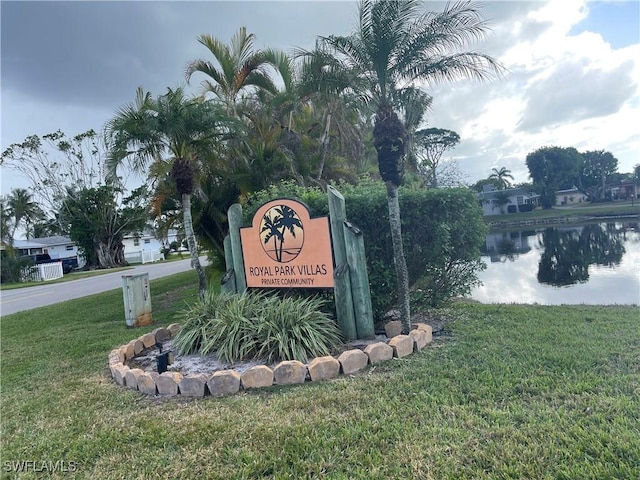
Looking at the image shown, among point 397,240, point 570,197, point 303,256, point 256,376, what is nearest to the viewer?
point 256,376

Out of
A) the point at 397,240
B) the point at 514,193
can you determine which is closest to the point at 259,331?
the point at 397,240

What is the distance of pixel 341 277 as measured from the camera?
15.9 feet

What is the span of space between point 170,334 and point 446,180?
34.1 meters

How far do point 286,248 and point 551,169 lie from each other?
57.5 m

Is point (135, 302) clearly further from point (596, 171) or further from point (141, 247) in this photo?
point (596, 171)

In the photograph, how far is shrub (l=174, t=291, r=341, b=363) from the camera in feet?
14.1

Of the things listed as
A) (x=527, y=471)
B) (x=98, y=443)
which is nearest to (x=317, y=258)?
(x=98, y=443)

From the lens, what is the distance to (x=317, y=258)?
510cm

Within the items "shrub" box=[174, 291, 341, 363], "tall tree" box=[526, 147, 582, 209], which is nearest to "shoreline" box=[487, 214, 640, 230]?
"tall tree" box=[526, 147, 582, 209]

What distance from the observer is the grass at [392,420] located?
2.34 m

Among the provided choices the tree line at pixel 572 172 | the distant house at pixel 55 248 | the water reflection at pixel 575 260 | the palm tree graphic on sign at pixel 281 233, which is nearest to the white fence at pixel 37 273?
the distant house at pixel 55 248

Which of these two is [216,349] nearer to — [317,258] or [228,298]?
[228,298]

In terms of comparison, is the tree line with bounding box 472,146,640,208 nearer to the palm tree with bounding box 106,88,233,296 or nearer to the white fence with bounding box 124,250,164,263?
the white fence with bounding box 124,250,164,263

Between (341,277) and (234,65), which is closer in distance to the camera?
(341,277)
